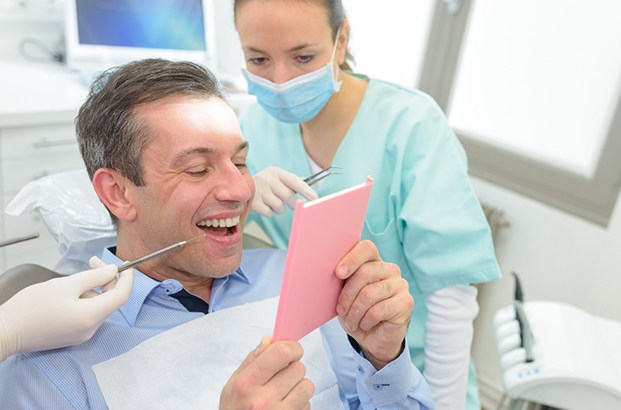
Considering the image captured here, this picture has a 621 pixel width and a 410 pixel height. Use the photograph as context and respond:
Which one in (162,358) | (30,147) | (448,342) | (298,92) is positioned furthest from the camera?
(30,147)

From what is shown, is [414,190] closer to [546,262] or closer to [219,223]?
[219,223]

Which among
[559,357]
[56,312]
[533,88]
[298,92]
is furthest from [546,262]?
[56,312]

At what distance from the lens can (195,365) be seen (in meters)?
1.04

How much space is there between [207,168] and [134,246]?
248 mm

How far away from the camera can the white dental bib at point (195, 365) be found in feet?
3.20

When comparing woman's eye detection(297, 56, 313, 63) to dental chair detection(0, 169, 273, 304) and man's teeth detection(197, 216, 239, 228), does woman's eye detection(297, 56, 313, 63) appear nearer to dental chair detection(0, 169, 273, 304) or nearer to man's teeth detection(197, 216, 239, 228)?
man's teeth detection(197, 216, 239, 228)

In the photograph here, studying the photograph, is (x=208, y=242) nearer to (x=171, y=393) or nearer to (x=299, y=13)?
(x=171, y=393)

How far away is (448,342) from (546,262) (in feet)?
3.33

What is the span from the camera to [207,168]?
1.10m

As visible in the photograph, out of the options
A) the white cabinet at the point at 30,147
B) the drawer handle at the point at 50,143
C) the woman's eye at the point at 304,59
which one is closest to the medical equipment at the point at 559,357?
the woman's eye at the point at 304,59

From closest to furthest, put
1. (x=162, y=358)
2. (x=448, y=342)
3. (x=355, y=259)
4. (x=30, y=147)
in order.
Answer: (x=355, y=259) → (x=162, y=358) → (x=448, y=342) → (x=30, y=147)

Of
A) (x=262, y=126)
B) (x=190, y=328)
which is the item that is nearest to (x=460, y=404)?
(x=190, y=328)

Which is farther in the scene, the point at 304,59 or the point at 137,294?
the point at 304,59

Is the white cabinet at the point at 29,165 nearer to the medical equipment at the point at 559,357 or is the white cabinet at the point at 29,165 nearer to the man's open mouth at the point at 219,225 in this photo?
the man's open mouth at the point at 219,225
